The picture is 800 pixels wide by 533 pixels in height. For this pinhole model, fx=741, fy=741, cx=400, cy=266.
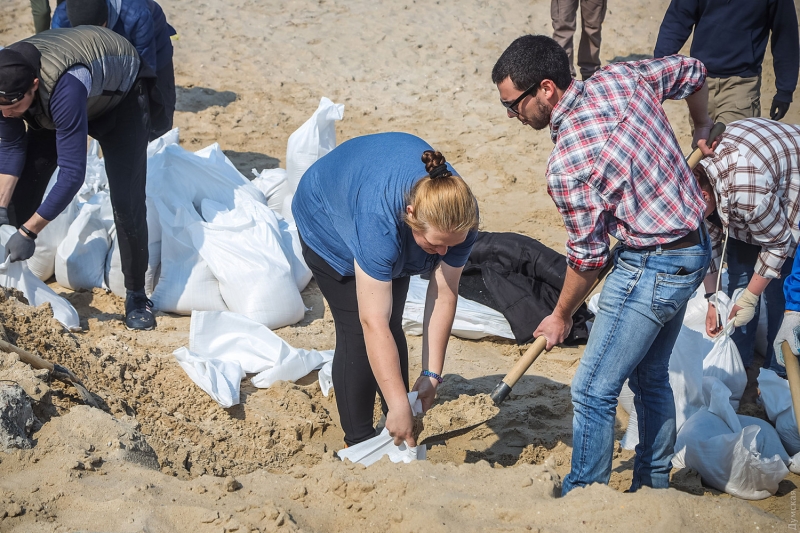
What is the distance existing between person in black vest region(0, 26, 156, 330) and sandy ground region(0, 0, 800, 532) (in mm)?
402

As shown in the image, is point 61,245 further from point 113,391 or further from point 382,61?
point 382,61

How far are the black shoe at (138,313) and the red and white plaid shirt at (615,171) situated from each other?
7.80 ft

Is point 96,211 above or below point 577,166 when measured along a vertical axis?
below

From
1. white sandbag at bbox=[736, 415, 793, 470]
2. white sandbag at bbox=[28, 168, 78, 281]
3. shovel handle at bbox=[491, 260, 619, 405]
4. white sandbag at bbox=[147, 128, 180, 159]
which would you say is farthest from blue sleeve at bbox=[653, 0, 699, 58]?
white sandbag at bbox=[28, 168, 78, 281]

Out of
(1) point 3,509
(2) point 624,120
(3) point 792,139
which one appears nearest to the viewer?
(1) point 3,509

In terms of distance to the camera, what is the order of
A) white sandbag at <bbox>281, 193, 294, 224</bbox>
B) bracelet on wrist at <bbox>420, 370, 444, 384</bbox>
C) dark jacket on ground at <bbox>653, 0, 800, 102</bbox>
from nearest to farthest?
bracelet on wrist at <bbox>420, 370, 444, 384</bbox>, dark jacket on ground at <bbox>653, 0, 800, 102</bbox>, white sandbag at <bbox>281, 193, 294, 224</bbox>

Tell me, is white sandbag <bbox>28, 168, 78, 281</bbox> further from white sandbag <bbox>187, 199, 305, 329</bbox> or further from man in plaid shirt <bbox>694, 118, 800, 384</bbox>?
man in plaid shirt <bbox>694, 118, 800, 384</bbox>

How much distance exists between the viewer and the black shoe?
3756 millimetres

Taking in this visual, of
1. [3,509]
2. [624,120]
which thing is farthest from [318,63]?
[3,509]

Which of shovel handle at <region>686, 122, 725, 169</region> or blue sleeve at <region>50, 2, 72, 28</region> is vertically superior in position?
shovel handle at <region>686, 122, 725, 169</region>

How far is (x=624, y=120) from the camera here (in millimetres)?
2145

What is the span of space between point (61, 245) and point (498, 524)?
303 centimetres

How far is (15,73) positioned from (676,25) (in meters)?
3.61

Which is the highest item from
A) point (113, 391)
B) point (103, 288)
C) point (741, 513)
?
point (741, 513)
